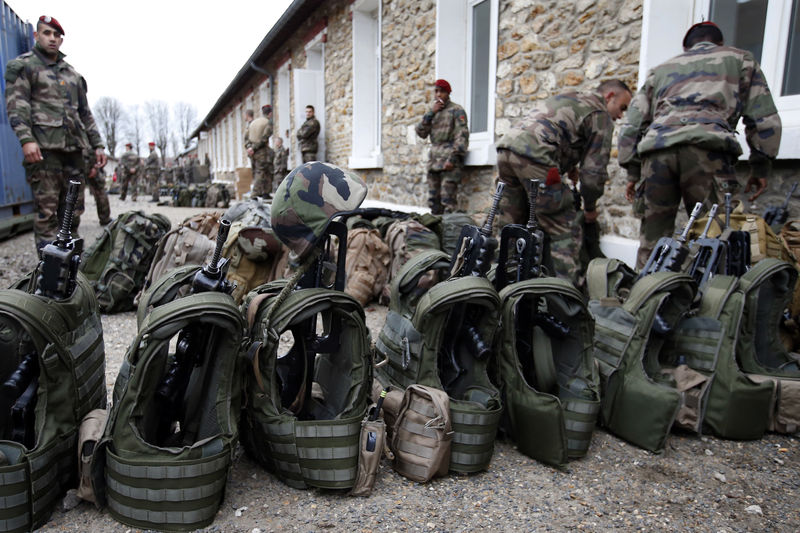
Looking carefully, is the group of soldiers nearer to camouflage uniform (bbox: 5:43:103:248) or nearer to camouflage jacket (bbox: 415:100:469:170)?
camouflage jacket (bbox: 415:100:469:170)

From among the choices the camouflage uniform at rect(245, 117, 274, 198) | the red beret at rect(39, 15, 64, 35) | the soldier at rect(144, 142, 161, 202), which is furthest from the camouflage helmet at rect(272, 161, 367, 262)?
the soldier at rect(144, 142, 161, 202)

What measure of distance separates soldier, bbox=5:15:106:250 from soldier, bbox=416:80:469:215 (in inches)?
155

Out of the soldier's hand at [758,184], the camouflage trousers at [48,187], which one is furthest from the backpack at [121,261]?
the soldier's hand at [758,184]

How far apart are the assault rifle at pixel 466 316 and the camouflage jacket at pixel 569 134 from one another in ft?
4.68

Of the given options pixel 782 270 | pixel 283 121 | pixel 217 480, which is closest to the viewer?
pixel 217 480

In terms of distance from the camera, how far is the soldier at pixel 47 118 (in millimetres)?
5148

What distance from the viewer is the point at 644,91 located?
3.88 meters

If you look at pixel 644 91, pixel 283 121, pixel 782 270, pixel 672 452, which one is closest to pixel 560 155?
pixel 644 91

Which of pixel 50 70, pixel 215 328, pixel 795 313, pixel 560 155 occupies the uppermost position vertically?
pixel 50 70

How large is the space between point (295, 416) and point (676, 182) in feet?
10.0

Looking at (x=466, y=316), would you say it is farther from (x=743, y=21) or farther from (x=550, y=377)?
(x=743, y=21)

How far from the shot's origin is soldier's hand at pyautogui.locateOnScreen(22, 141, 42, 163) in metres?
5.09

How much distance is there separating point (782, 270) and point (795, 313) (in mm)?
758

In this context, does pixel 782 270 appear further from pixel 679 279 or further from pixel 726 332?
pixel 679 279
